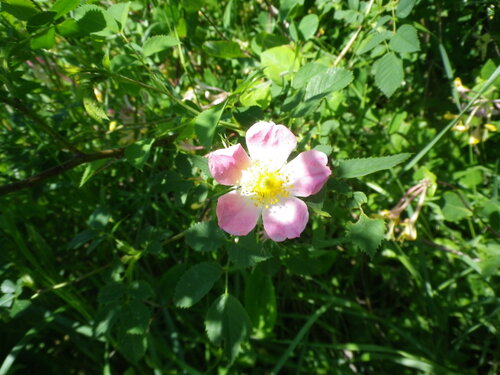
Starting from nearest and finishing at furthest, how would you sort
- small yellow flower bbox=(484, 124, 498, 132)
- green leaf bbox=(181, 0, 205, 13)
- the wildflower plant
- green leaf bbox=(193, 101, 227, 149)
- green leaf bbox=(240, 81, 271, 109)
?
1. green leaf bbox=(193, 101, 227, 149)
2. the wildflower plant
3. green leaf bbox=(240, 81, 271, 109)
4. green leaf bbox=(181, 0, 205, 13)
5. small yellow flower bbox=(484, 124, 498, 132)

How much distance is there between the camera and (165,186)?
112cm

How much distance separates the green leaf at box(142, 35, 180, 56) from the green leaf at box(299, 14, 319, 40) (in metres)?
0.47

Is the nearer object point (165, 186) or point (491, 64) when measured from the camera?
point (165, 186)

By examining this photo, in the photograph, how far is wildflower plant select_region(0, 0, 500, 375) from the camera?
982 mm

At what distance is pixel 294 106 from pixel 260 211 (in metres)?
0.31

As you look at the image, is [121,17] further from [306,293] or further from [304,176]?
[306,293]

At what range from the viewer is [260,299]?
147 cm

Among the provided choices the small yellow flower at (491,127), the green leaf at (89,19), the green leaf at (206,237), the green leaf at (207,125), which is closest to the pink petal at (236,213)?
the green leaf at (206,237)

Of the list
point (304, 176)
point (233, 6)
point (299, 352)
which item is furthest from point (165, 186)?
point (299, 352)

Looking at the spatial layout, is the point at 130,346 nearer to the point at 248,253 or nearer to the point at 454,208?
the point at 248,253

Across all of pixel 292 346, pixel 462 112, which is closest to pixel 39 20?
pixel 462 112

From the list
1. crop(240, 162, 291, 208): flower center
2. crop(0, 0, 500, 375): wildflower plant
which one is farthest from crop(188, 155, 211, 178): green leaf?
crop(240, 162, 291, 208): flower center

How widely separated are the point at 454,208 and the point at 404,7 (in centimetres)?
79

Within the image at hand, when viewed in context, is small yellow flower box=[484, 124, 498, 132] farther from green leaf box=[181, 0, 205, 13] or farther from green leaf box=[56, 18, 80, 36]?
green leaf box=[56, 18, 80, 36]
